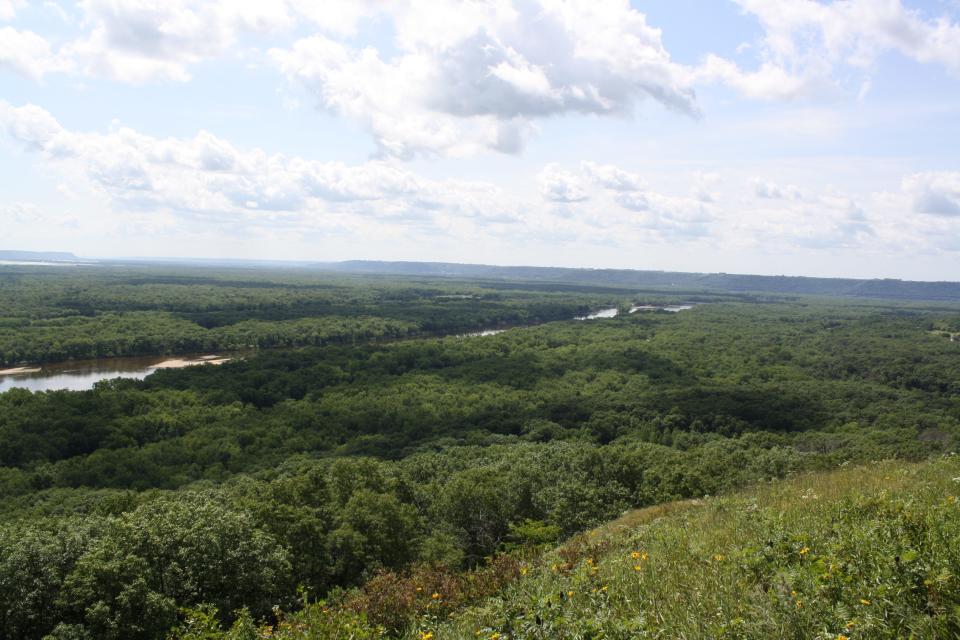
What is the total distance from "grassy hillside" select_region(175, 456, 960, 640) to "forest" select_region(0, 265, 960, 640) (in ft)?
0.14

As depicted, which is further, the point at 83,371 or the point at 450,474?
the point at 83,371

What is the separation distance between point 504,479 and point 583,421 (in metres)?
32.7

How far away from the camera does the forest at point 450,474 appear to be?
21.9 ft

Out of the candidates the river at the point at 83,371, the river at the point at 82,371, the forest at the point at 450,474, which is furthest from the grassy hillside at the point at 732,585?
the river at the point at 82,371

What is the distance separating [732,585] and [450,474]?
3164 centimetres

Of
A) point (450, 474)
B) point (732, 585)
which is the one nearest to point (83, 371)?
point (450, 474)

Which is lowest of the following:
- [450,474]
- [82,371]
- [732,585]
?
[82,371]

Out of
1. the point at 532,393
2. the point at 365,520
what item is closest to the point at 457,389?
the point at 532,393

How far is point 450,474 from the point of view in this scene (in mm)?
36438

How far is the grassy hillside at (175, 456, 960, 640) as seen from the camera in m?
4.78

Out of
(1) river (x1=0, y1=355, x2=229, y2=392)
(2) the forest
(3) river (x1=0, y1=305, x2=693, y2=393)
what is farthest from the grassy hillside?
(1) river (x1=0, y1=355, x2=229, y2=392)

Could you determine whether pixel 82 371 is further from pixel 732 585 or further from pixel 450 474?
pixel 732 585

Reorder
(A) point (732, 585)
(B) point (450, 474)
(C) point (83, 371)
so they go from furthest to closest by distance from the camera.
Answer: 1. (C) point (83, 371)
2. (B) point (450, 474)
3. (A) point (732, 585)

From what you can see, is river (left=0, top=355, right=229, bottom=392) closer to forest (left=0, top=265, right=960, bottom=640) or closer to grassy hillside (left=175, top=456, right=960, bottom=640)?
forest (left=0, top=265, right=960, bottom=640)
